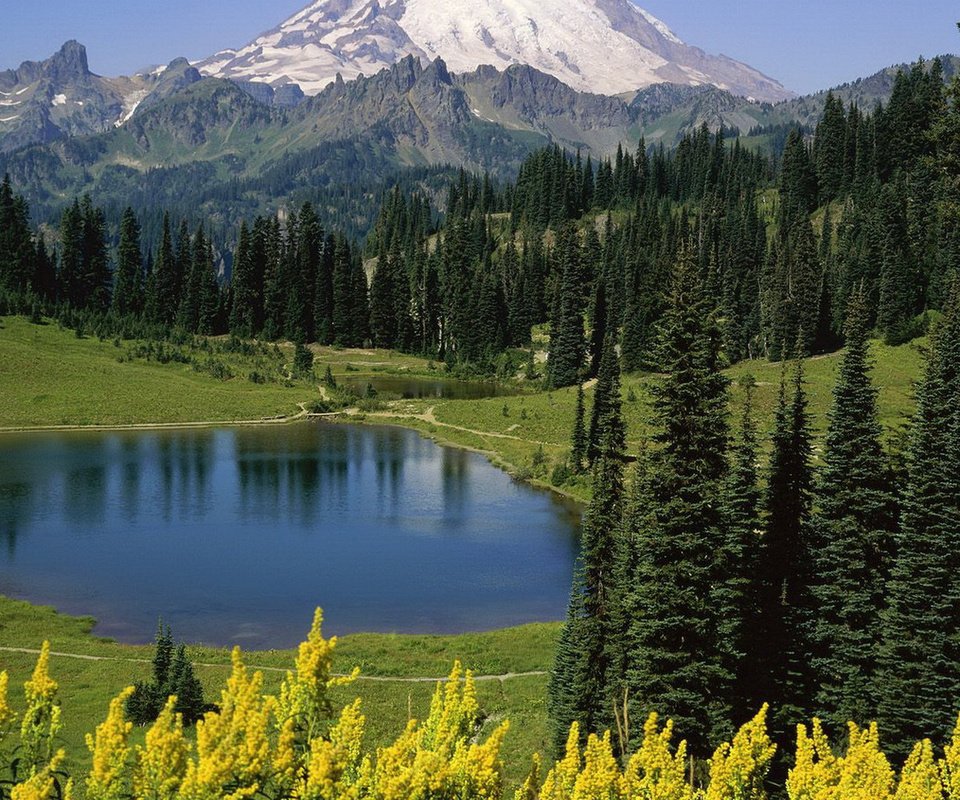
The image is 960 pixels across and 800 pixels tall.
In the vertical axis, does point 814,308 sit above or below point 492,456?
above

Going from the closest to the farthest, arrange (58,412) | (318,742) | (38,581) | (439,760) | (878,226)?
(318,742)
(439,760)
(38,581)
(58,412)
(878,226)

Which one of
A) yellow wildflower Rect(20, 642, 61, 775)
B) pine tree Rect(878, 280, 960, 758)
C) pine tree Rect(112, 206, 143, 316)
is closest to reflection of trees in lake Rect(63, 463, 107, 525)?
pine tree Rect(878, 280, 960, 758)

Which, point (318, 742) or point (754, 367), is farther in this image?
point (754, 367)

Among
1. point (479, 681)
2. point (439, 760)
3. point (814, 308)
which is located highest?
point (814, 308)

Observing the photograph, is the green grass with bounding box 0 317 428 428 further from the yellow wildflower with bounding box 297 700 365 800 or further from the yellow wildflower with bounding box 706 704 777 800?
the yellow wildflower with bounding box 706 704 777 800

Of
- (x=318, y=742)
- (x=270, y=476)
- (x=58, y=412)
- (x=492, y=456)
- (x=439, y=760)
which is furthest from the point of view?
(x=58, y=412)

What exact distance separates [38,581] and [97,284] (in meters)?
119

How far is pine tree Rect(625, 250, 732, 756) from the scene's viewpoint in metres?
29.6

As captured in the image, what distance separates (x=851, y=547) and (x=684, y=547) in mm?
10428

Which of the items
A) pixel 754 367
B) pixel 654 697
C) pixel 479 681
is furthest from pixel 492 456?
pixel 654 697

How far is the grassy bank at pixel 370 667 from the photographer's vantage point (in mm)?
37281

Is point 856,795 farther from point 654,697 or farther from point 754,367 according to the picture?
point 754,367

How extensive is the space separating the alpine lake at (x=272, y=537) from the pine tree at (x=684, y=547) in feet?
83.3

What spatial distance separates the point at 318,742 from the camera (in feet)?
35.5
